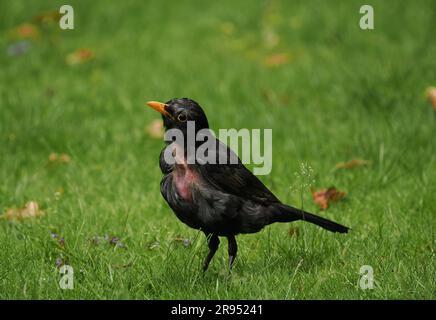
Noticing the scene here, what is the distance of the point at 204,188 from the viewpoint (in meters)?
3.28

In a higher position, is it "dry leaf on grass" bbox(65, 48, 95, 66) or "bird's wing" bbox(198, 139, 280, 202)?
"dry leaf on grass" bbox(65, 48, 95, 66)

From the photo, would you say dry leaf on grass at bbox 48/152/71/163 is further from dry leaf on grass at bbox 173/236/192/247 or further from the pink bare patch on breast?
the pink bare patch on breast

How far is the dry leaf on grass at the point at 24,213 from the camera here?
450cm

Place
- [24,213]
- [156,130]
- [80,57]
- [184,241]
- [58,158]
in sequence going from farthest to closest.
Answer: [80,57]
[156,130]
[58,158]
[24,213]
[184,241]

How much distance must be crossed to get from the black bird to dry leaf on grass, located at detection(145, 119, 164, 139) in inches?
95.4

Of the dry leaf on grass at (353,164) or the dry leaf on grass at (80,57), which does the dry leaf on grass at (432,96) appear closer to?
the dry leaf on grass at (353,164)

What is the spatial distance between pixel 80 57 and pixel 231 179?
4221mm

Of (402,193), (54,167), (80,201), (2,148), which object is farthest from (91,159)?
(402,193)

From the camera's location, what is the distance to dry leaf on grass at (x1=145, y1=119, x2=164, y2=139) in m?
5.85

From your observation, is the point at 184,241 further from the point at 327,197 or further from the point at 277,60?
the point at 277,60

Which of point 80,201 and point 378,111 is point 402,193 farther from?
point 80,201

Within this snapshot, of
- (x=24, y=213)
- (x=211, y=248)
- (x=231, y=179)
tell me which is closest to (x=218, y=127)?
(x=24, y=213)

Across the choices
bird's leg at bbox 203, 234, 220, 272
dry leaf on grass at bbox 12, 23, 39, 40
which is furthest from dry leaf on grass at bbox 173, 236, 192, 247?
dry leaf on grass at bbox 12, 23, 39, 40

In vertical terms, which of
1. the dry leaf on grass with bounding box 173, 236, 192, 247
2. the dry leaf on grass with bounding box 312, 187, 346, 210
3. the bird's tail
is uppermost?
the bird's tail
